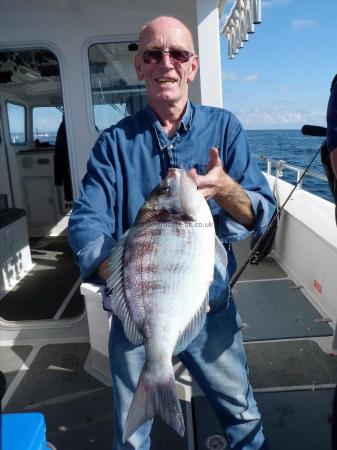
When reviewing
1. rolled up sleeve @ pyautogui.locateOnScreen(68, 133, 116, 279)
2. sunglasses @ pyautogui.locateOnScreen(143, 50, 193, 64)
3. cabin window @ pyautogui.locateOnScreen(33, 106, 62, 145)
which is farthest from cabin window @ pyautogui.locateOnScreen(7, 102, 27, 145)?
sunglasses @ pyautogui.locateOnScreen(143, 50, 193, 64)

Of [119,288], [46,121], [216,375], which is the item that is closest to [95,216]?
[119,288]

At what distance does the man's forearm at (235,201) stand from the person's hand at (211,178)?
23 mm

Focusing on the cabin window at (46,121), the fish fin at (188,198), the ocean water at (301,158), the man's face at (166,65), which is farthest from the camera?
the ocean water at (301,158)

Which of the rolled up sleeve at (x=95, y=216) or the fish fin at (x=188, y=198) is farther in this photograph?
the rolled up sleeve at (x=95, y=216)

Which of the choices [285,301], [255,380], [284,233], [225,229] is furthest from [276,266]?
[225,229]

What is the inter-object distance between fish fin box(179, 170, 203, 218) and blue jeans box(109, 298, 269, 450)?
73cm

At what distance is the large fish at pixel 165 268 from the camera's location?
4.31ft

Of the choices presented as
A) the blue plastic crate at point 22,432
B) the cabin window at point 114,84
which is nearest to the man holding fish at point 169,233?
the blue plastic crate at point 22,432

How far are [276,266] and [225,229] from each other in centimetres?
406

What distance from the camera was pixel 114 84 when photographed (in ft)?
12.5

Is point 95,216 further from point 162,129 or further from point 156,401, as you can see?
point 156,401

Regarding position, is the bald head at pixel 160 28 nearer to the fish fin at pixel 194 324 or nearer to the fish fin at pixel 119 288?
the fish fin at pixel 119 288

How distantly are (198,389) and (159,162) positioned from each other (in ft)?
6.37

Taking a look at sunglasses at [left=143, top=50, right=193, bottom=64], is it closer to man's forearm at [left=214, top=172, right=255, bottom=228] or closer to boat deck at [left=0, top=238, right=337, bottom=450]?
man's forearm at [left=214, top=172, right=255, bottom=228]
